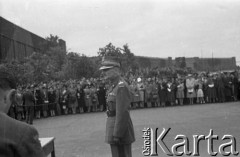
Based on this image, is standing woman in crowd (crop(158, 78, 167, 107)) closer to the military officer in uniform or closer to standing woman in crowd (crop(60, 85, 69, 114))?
standing woman in crowd (crop(60, 85, 69, 114))

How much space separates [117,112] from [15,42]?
133ft

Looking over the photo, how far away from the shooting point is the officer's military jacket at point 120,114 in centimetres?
401

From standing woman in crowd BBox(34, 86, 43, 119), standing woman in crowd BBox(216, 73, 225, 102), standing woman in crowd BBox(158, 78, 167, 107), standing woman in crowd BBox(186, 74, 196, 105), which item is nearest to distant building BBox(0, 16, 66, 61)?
standing woman in crowd BBox(34, 86, 43, 119)

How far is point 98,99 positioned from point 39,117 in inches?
117

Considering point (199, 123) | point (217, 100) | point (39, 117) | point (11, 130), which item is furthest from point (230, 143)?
point (217, 100)

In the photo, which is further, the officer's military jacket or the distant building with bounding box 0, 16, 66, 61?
the distant building with bounding box 0, 16, 66, 61

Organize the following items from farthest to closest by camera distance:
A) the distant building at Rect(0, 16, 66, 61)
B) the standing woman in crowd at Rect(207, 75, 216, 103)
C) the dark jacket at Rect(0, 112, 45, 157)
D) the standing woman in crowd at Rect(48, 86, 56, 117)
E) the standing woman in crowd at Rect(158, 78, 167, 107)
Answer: the distant building at Rect(0, 16, 66, 61) < the standing woman in crowd at Rect(207, 75, 216, 103) < the standing woman in crowd at Rect(158, 78, 167, 107) < the standing woman in crowd at Rect(48, 86, 56, 117) < the dark jacket at Rect(0, 112, 45, 157)

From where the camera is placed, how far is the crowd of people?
1723 cm

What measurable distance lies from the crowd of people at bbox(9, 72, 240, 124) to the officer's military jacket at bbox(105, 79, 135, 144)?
12.7m

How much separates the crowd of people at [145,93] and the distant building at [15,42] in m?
16.9

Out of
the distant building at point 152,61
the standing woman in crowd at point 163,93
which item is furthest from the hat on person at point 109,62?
the distant building at point 152,61

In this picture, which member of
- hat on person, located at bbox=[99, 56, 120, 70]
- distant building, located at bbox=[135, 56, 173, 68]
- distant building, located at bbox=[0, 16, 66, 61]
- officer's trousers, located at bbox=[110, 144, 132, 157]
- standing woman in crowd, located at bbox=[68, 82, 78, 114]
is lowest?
officer's trousers, located at bbox=[110, 144, 132, 157]

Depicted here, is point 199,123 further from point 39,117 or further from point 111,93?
point 39,117

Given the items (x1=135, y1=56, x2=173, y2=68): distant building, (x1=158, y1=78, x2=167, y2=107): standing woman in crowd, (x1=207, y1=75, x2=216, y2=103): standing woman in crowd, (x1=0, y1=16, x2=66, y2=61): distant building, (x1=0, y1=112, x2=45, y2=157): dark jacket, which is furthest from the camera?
(x1=135, y1=56, x2=173, y2=68): distant building
